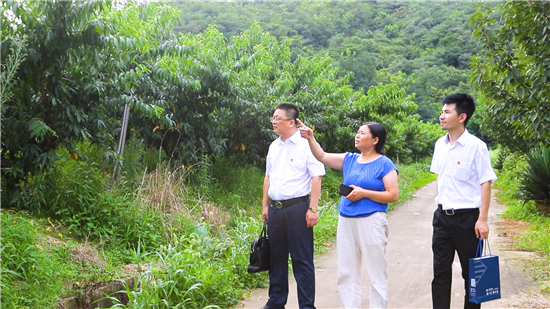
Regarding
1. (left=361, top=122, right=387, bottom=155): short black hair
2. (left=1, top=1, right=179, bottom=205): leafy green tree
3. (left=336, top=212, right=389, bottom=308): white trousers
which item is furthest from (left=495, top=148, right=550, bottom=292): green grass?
(left=1, top=1, right=179, bottom=205): leafy green tree

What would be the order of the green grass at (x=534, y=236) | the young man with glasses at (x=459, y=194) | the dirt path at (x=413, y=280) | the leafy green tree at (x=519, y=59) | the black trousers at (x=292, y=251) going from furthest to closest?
the leafy green tree at (x=519, y=59) < the green grass at (x=534, y=236) < the dirt path at (x=413, y=280) < the black trousers at (x=292, y=251) < the young man with glasses at (x=459, y=194)

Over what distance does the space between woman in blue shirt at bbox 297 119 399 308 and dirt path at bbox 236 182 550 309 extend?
954 millimetres

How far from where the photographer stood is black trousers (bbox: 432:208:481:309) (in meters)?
4.08

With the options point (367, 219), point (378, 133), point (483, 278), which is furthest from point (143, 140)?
point (483, 278)

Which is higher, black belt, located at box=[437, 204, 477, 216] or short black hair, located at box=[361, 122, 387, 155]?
short black hair, located at box=[361, 122, 387, 155]

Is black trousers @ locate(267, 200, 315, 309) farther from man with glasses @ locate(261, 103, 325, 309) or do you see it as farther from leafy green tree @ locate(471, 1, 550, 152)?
leafy green tree @ locate(471, 1, 550, 152)

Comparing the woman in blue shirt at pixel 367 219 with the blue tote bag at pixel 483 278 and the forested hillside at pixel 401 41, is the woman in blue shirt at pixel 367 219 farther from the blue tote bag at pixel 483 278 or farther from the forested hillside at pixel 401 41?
the forested hillside at pixel 401 41

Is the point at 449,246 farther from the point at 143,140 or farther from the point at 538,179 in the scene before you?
the point at 538,179

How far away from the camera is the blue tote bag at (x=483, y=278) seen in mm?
3893

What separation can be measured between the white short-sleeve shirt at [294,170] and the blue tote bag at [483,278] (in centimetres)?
146

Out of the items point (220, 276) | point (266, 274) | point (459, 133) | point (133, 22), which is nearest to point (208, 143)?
point (133, 22)

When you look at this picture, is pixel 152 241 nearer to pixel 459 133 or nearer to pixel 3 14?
pixel 3 14

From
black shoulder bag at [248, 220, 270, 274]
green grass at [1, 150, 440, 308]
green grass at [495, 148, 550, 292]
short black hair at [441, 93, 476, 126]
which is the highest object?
short black hair at [441, 93, 476, 126]

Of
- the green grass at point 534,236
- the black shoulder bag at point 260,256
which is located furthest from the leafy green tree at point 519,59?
the black shoulder bag at point 260,256
